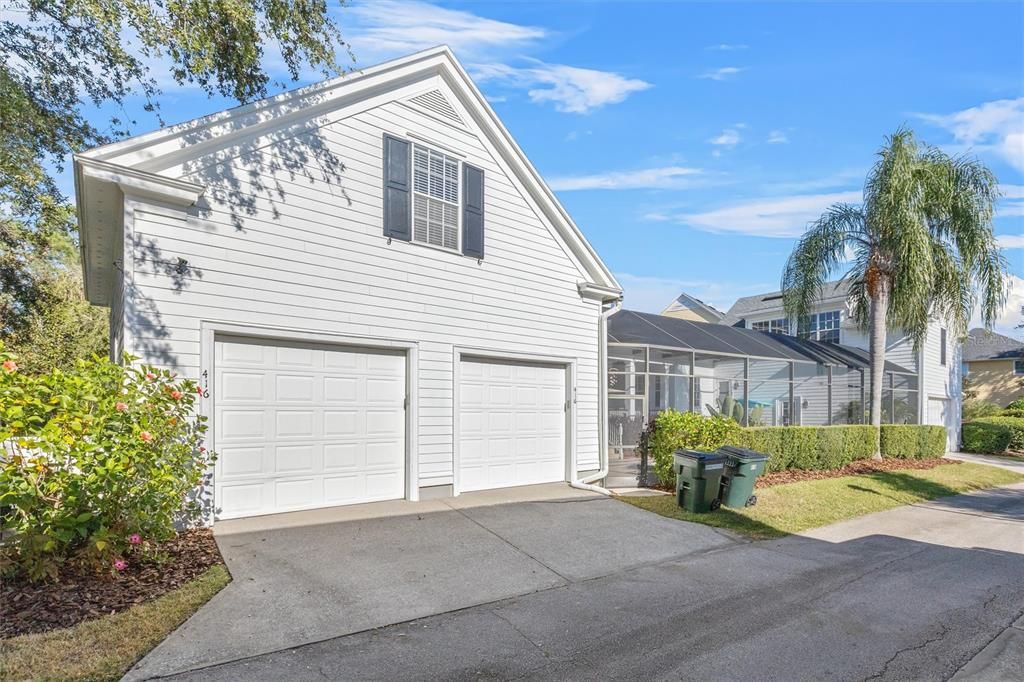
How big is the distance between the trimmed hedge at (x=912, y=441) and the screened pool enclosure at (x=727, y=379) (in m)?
1.86

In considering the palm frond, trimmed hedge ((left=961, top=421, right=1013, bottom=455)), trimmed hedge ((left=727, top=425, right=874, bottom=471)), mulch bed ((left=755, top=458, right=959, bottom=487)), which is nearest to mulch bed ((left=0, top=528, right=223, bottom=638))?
trimmed hedge ((left=727, top=425, right=874, bottom=471))

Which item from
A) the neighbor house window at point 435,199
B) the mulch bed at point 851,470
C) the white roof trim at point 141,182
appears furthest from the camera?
the mulch bed at point 851,470

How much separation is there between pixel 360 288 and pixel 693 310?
2509cm

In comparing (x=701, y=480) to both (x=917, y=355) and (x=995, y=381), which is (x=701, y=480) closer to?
(x=917, y=355)

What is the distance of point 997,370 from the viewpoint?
31766 millimetres

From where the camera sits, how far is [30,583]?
4582 millimetres

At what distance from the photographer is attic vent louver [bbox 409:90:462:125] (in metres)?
9.16

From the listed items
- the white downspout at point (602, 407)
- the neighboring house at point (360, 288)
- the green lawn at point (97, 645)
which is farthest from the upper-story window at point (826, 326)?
the green lawn at point (97, 645)

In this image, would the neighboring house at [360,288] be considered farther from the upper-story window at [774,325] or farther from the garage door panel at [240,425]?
the upper-story window at [774,325]

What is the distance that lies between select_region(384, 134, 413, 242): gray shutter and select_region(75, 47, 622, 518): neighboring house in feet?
0.10

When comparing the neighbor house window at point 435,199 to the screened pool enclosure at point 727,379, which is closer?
the neighbor house window at point 435,199

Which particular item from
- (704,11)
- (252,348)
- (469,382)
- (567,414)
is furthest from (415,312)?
(704,11)

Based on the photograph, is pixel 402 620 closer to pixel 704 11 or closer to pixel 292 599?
pixel 292 599

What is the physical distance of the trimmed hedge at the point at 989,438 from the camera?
22.7 m
